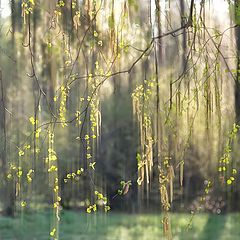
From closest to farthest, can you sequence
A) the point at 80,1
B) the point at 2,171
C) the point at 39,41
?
the point at 80,1
the point at 39,41
the point at 2,171

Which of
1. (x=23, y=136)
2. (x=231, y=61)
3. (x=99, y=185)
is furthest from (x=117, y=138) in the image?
(x=231, y=61)

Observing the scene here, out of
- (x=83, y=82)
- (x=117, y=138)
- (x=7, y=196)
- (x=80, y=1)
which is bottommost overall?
(x=7, y=196)

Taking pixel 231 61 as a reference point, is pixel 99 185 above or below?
below

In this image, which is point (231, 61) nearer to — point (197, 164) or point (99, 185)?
point (197, 164)

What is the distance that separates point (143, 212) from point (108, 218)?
0.31 meters

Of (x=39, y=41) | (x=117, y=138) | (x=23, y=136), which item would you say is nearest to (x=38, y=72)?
(x=39, y=41)

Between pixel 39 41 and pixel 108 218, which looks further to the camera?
pixel 108 218

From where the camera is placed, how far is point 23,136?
5410mm

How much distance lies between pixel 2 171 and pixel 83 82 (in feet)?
3.31

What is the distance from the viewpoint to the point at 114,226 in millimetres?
5863

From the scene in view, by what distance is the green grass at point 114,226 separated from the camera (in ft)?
18.6

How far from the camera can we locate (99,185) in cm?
570

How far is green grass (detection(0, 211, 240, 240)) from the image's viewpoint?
5.66m

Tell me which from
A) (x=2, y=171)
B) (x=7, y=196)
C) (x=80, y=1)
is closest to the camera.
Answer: (x=80, y=1)
